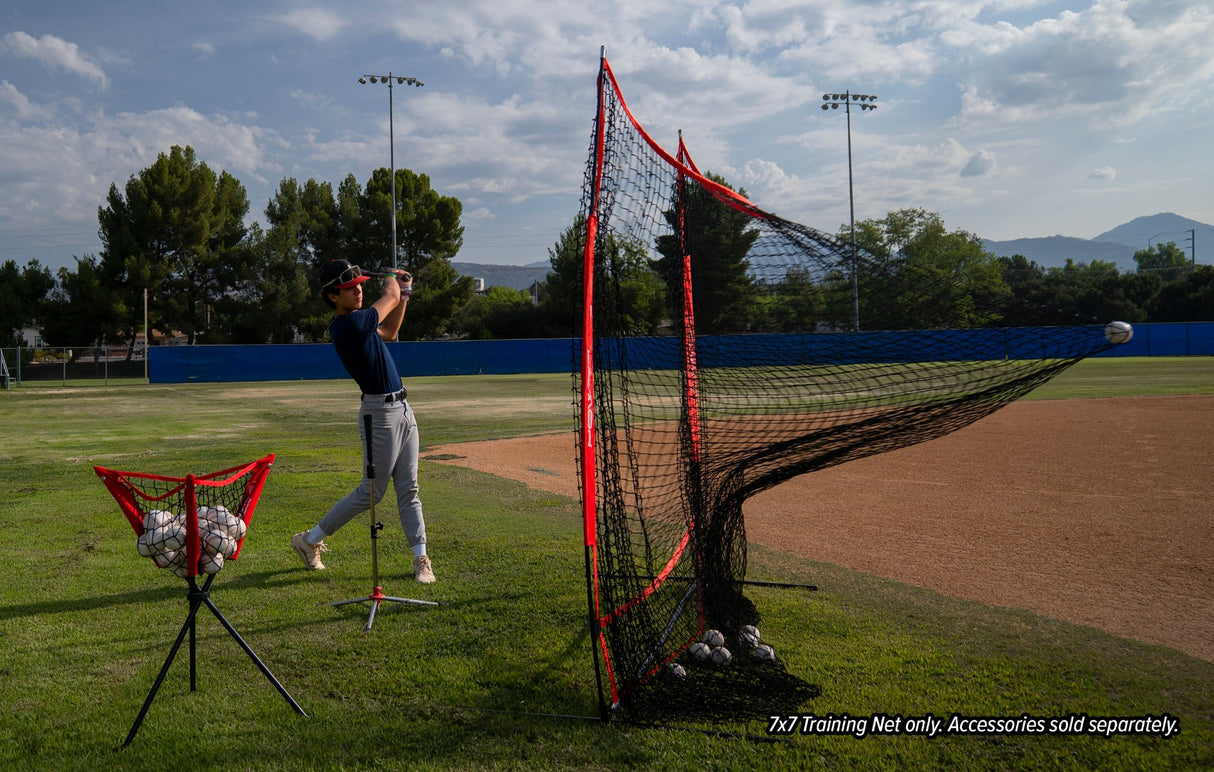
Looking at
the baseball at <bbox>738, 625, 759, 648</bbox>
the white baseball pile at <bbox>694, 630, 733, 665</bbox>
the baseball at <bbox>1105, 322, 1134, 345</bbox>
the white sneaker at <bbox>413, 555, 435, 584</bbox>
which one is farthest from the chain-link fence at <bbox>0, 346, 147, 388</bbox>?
the baseball at <bbox>1105, 322, 1134, 345</bbox>

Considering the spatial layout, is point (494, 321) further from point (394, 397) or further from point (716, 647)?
point (716, 647)

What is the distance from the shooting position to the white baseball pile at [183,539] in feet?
11.8

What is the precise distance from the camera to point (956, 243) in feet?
228

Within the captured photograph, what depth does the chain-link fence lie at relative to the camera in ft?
112

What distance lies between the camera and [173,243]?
151 feet

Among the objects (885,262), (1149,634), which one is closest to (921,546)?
(1149,634)

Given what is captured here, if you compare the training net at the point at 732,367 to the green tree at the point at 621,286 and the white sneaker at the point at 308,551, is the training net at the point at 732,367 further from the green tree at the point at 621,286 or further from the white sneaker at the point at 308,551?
the white sneaker at the point at 308,551

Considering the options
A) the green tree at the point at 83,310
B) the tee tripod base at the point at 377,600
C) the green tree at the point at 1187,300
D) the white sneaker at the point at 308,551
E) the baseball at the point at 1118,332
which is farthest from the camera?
the green tree at the point at 1187,300

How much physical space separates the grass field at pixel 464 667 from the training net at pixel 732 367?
311 millimetres

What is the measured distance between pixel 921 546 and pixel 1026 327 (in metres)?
3.16

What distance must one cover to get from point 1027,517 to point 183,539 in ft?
21.9

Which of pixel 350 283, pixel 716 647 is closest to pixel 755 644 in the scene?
pixel 716 647

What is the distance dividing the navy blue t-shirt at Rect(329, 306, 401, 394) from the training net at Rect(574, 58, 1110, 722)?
123 cm

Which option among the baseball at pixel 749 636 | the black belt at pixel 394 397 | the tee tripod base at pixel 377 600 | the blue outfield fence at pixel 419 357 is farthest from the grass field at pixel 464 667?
the blue outfield fence at pixel 419 357
